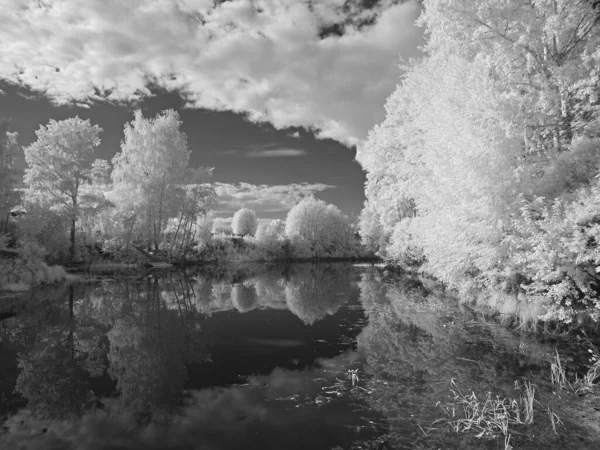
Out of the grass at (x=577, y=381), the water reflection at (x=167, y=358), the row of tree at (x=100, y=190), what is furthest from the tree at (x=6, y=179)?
the grass at (x=577, y=381)

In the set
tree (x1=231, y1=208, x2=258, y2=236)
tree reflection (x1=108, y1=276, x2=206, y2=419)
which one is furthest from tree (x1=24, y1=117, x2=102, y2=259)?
tree (x1=231, y1=208, x2=258, y2=236)

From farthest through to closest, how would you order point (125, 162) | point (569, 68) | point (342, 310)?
point (125, 162)
point (342, 310)
point (569, 68)

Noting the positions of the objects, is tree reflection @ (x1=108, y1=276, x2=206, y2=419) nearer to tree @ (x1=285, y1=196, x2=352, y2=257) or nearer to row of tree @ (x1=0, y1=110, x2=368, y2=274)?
row of tree @ (x1=0, y1=110, x2=368, y2=274)

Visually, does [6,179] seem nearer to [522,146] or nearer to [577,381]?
[522,146]

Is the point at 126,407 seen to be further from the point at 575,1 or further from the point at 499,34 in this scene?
the point at 575,1

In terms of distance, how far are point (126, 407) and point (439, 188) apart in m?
11.5

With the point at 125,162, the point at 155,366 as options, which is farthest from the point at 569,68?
the point at 125,162

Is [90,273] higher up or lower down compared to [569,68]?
lower down

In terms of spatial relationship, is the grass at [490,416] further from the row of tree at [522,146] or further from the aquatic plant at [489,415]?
the row of tree at [522,146]

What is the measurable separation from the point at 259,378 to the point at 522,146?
10303 mm

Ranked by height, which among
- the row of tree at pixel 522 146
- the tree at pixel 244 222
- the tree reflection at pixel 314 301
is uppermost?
the tree at pixel 244 222

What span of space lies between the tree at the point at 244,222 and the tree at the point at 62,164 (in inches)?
3230

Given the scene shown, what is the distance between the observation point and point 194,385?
7.25 metres

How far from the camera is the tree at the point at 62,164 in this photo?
88.8 ft
